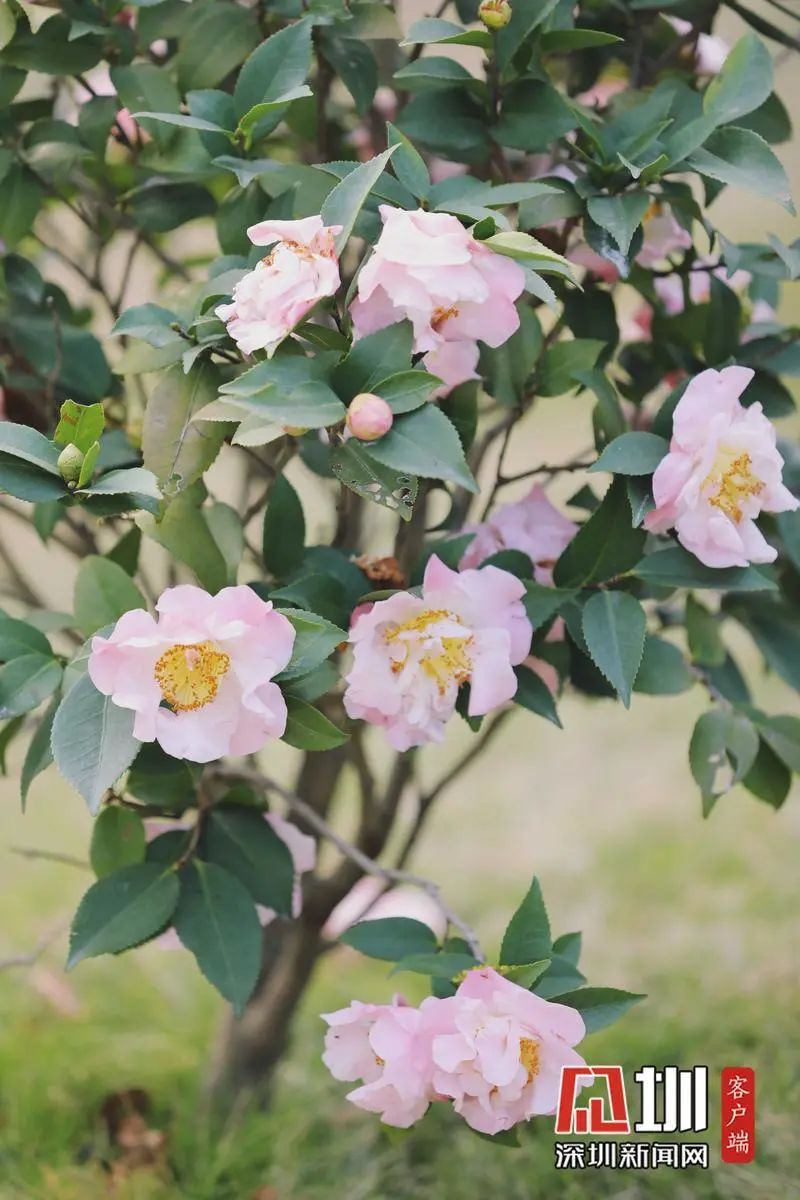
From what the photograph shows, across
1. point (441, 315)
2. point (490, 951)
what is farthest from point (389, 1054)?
point (490, 951)

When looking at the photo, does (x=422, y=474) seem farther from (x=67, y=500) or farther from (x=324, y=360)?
(x=67, y=500)

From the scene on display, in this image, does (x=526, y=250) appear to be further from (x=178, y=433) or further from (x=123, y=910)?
(x=123, y=910)

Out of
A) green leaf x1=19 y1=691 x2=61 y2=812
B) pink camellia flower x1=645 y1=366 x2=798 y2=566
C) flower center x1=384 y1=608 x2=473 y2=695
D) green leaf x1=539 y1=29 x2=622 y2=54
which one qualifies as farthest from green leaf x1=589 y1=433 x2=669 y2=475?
green leaf x1=19 y1=691 x2=61 y2=812

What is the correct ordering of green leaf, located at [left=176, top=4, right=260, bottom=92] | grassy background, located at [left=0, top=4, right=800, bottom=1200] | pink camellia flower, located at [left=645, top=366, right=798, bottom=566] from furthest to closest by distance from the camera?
grassy background, located at [left=0, top=4, right=800, bottom=1200] → green leaf, located at [left=176, top=4, right=260, bottom=92] → pink camellia flower, located at [left=645, top=366, right=798, bottom=566]

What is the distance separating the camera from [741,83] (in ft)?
2.27

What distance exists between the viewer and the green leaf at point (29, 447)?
580mm

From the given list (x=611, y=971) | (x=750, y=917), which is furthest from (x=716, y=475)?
(x=750, y=917)

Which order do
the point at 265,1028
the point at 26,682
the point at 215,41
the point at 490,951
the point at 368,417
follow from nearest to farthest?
the point at 368,417 < the point at 26,682 < the point at 215,41 < the point at 265,1028 < the point at 490,951

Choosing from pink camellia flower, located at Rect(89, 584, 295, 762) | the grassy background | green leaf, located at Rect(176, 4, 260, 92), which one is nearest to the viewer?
pink camellia flower, located at Rect(89, 584, 295, 762)

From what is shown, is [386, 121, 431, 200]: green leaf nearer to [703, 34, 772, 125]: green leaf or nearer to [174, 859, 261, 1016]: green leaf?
[703, 34, 772, 125]: green leaf

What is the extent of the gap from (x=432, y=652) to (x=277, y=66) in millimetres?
344

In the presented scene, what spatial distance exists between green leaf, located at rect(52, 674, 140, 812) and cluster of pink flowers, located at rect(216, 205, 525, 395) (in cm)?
18

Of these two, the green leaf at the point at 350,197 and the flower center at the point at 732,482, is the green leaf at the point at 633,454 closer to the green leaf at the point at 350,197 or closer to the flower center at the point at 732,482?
the flower center at the point at 732,482

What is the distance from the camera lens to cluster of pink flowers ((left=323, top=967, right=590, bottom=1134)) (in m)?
0.62
